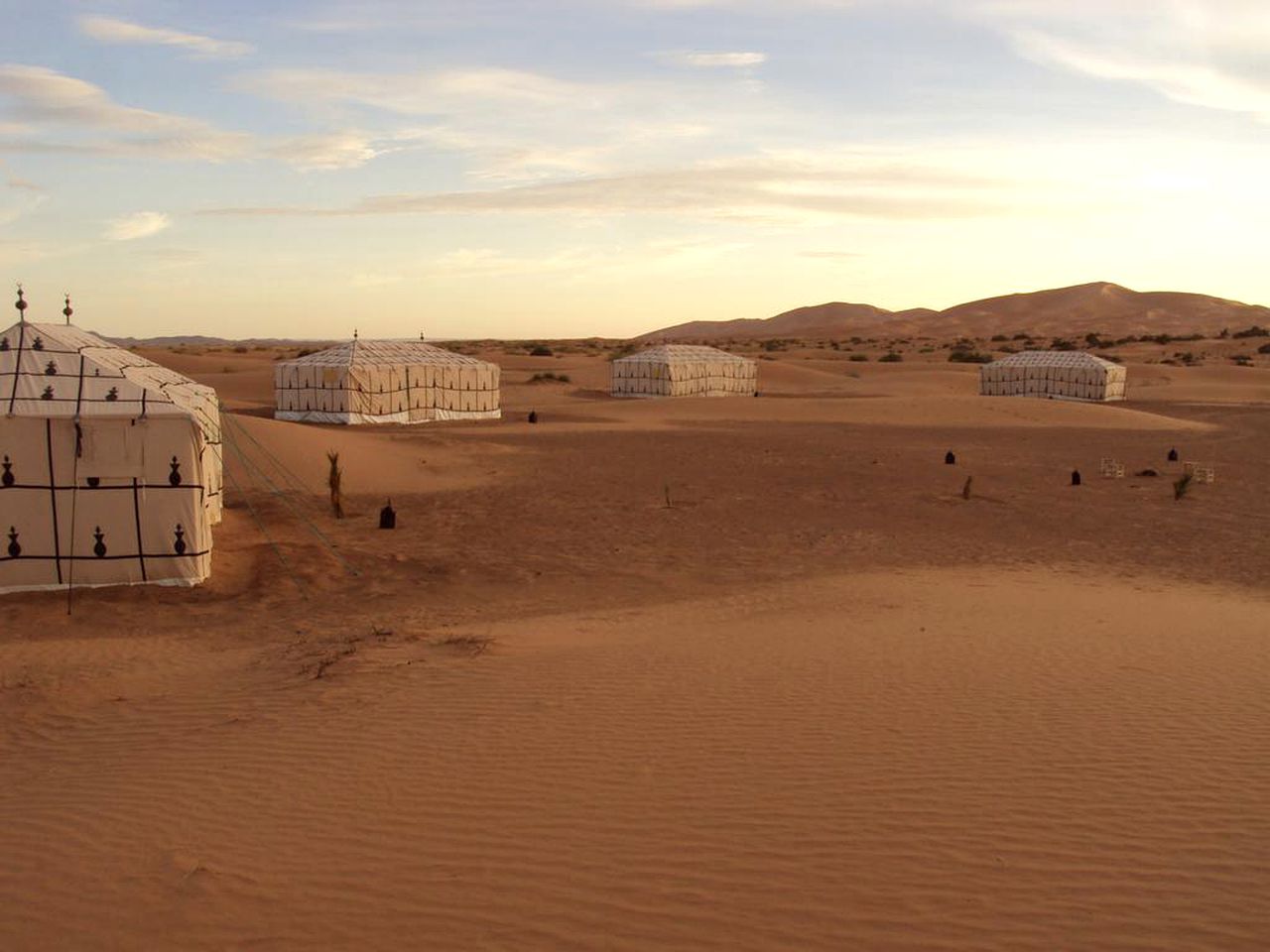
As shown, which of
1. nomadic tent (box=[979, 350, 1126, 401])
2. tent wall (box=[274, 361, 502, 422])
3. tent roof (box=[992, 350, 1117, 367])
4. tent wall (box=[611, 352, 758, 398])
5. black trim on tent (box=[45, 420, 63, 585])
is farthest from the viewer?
tent roof (box=[992, 350, 1117, 367])

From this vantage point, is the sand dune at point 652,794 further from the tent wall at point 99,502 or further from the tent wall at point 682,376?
the tent wall at point 682,376

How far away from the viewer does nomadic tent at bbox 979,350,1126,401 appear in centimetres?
4734

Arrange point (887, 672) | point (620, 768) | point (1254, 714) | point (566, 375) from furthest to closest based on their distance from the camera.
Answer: point (566, 375) < point (887, 672) < point (1254, 714) < point (620, 768)

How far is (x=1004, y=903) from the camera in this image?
5.02 metres

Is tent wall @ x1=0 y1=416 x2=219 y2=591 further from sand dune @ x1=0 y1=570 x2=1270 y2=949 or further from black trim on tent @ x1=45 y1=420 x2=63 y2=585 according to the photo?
sand dune @ x1=0 y1=570 x2=1270 y2=949

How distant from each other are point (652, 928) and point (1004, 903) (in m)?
1.58

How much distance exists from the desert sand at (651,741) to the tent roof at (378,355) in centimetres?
1746

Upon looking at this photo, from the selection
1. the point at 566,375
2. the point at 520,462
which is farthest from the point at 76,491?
the point at 566,375

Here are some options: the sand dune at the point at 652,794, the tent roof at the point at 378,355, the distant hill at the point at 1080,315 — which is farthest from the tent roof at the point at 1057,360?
the distant hill at the point at 1080,315

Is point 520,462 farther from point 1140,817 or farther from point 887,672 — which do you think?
point 1140,817

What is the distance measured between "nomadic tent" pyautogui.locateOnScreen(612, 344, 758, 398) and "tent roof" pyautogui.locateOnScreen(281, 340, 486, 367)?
34.6 feet

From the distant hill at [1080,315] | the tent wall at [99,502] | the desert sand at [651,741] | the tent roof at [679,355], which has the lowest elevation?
the desert sand at [651,741]

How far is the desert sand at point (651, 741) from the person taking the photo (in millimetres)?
5090

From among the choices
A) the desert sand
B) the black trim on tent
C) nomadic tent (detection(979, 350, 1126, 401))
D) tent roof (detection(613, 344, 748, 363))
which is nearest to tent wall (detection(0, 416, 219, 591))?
the black trim on tent
